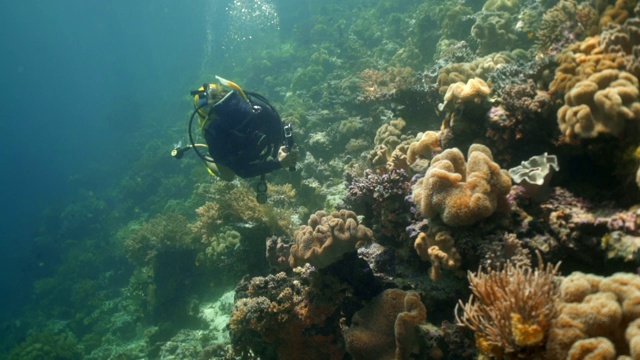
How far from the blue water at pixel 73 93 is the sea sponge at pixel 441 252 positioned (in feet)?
96.7

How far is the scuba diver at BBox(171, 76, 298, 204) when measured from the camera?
596cm

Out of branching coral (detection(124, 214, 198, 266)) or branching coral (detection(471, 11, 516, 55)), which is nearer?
branching coral (detection(471, 11, 516, 55))

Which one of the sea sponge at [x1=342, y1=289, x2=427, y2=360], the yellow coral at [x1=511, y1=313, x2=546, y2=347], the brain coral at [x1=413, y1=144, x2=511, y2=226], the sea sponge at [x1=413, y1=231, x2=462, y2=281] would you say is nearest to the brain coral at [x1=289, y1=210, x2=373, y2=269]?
the sea sponge at [x1=342, y1=289, x2=427, y2=360]

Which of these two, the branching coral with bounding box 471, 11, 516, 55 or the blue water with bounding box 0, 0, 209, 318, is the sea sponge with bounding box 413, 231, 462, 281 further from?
the blue water with bounding box 0, 0, 209, 318

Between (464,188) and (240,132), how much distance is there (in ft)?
12.8

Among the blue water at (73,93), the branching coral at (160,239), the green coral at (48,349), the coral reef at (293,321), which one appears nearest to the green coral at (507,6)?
the coral reef at (293,321)

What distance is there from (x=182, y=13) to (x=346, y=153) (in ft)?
308

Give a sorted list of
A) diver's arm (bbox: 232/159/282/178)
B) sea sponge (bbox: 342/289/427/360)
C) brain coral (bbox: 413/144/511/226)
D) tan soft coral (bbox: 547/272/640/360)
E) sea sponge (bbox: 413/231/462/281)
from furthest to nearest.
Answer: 1. diver's arm (bbox: 232/159/282/178)
2. sea sponge (bbox: 342/289/427/360)
3. sea sponge (bbox: 413/231/462/281)
4. brain coral (bbox: 413/144/511/226)
5. tan soft coral (bbox: 547/272/640/360)

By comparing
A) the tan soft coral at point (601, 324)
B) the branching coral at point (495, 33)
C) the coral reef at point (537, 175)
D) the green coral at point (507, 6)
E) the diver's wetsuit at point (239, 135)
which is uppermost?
the green coral at point (507, 6)

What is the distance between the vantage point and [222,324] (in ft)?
31.1

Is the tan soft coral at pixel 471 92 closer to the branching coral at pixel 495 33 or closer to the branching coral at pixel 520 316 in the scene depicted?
the branching coral at pixel 520 316

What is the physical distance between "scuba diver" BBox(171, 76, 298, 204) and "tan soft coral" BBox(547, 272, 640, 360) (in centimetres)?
455

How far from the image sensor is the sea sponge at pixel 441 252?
3.62 m

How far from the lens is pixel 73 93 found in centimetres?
9606
